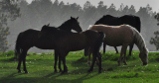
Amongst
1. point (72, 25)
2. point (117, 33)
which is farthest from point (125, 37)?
point (72, 25)

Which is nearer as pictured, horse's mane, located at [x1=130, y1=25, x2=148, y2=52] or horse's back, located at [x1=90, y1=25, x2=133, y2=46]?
horse's mane, located at [x1=130, y1=25, x2=148, y2=52]

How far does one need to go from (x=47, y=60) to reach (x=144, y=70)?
918 centimetres

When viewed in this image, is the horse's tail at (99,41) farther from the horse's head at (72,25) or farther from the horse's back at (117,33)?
the horse's back at (117,33)

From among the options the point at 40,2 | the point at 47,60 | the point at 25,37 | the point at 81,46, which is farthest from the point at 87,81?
the point at 40,2

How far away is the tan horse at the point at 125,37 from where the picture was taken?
75.0ft

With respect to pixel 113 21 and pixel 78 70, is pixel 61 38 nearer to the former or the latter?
pixel 78 70

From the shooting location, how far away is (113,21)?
90.3ft

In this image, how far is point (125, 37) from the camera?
907 inches

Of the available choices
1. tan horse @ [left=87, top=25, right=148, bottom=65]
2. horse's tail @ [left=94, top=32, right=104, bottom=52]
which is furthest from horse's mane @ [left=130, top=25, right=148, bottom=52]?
horse's tail @ [left=94, top=32, right=104, bottom=52]

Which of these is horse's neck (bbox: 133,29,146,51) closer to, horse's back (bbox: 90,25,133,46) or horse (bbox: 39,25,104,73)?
horse's back (bbox: 90,25,133,46)

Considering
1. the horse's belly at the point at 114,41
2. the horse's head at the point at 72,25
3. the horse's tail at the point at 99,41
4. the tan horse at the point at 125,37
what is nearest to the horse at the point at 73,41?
the horse's tail at the point at 99,41

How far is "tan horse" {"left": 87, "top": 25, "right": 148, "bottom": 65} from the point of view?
22859 millimetres

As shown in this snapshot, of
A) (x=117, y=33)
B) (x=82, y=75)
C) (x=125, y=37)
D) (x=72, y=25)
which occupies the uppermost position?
(x=72, y=25)

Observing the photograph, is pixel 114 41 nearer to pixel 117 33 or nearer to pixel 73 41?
pixel 117 33
